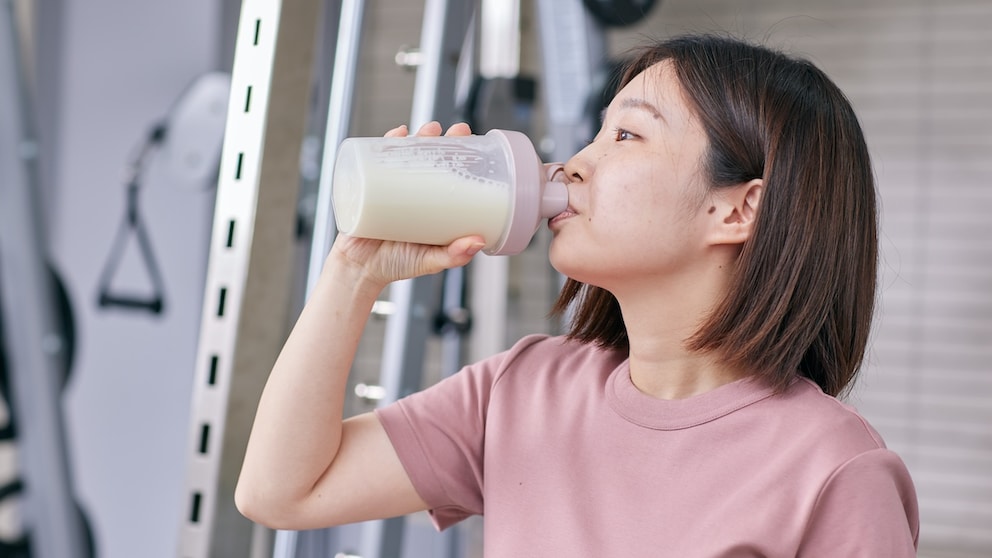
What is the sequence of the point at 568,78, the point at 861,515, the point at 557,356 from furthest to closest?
the point at 568,78
the point at 557,356
the point at 861,515

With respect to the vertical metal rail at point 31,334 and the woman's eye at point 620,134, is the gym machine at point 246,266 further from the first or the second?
the vertical metal rail at point 31,334

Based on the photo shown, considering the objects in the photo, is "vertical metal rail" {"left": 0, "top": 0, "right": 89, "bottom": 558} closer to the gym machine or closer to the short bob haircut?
the gym machine

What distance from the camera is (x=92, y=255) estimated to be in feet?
7.14

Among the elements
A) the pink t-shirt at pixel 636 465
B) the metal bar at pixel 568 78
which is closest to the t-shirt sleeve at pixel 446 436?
the pink t-shirt at pixel 636 465

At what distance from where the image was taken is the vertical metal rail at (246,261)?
903mm

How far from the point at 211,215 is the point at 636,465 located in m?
1.62

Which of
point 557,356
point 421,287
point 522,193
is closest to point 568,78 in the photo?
point 421,287

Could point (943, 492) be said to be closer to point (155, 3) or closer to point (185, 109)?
point (185, 109)

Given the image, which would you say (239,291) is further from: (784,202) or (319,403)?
(784,202)

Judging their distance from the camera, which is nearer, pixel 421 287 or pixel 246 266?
pixel 246 266

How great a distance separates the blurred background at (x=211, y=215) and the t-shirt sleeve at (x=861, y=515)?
60cm

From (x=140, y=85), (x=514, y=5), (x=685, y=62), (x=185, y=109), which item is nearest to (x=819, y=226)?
(x=685, y=62)

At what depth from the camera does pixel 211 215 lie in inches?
85.2

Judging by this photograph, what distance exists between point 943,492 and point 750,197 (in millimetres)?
2128
